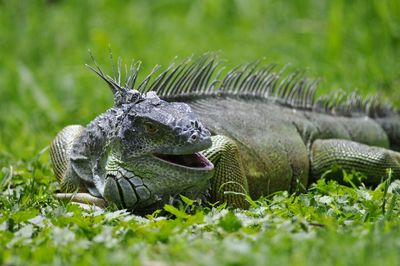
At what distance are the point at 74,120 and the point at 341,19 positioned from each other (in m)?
4.86

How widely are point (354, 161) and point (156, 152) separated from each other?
2.42 meters

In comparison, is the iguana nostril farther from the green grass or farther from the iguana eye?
the green grass

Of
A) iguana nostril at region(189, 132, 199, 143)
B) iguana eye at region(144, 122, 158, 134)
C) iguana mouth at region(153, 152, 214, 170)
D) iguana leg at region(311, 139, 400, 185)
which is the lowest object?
iguana leg at region(311, 139, 400, 185)

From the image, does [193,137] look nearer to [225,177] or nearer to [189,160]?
[189,160]

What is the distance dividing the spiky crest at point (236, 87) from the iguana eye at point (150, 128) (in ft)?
0.84

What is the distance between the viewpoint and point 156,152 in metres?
4.79

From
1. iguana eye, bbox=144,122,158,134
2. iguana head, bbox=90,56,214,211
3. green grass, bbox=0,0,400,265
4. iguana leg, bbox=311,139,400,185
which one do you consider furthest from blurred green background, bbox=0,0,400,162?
iguana eye, bbox=144,122,158,134

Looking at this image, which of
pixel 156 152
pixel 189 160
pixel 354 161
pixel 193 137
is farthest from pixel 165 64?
pixel 193 137

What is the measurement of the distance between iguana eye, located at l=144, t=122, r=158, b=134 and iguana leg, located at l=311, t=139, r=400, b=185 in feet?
7.12

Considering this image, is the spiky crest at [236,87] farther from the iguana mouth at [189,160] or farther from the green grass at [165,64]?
the green grass at [165,64]

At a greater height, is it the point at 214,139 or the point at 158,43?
the point at 158,43

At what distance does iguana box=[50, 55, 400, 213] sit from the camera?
481 centimetres

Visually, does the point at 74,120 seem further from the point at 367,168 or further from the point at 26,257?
the point at 26,257

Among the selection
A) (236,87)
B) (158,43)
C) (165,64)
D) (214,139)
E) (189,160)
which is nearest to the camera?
(189,160)
